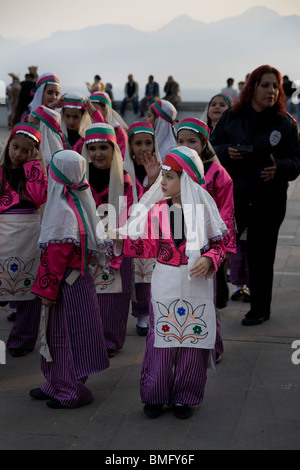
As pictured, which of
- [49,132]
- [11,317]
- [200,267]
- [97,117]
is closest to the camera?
[200,267]

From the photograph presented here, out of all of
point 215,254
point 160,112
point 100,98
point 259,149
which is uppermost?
point 100,98

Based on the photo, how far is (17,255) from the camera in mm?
5812

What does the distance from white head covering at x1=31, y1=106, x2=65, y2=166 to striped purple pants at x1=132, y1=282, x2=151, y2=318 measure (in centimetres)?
155

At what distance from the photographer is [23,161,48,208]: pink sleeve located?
5.72 m

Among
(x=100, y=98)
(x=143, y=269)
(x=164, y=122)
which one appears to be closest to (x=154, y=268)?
(x=143, y=269)

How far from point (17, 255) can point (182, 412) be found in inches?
75.9

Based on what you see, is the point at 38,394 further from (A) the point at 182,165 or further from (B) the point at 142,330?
(A) the point at 182,165

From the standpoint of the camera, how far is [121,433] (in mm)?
4395

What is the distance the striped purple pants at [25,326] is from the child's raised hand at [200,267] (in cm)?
183

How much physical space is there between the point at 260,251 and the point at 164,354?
213 cm

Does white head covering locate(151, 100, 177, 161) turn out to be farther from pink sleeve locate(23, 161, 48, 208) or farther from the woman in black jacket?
pink sleeve locate(23, 161, 48, 208)
